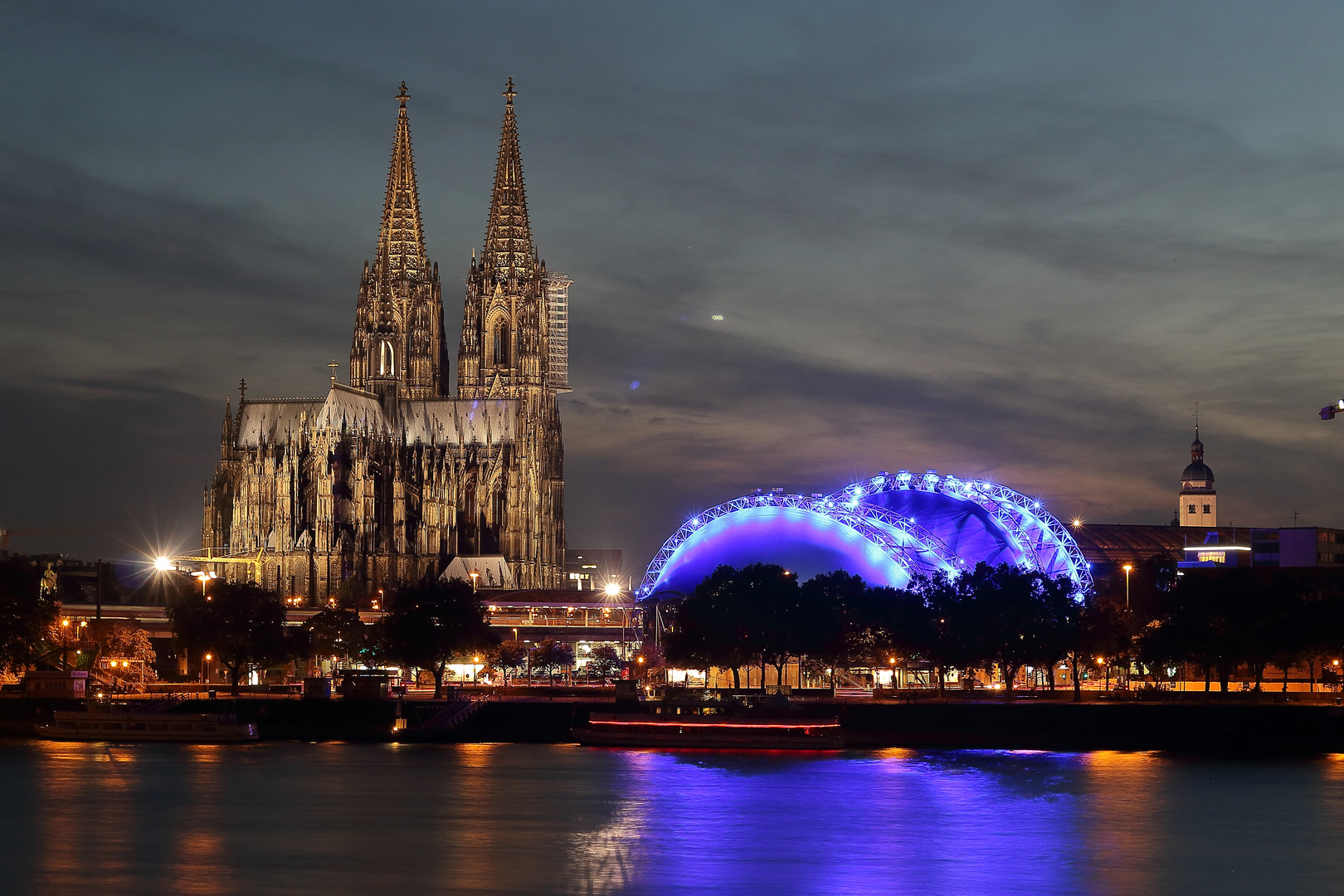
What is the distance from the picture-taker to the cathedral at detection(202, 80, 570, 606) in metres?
185

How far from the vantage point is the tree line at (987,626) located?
11862cm

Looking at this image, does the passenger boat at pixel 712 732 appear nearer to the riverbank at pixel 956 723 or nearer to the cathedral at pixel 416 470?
the riverbank at pixel 956 723

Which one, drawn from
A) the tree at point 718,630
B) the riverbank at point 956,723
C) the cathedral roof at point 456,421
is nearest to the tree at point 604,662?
the tree at point 718,630

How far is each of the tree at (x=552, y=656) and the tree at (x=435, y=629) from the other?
14291mm

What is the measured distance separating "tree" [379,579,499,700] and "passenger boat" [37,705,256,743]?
65.3ft

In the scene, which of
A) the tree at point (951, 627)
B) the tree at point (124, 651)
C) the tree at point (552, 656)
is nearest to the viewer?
the tree at point (951, 627)

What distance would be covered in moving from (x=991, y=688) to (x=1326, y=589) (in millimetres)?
44601

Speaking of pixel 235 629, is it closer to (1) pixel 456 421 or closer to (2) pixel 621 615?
(2) pixel 621 615

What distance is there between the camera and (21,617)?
124375mm

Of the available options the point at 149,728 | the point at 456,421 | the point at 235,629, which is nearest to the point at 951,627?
the point at 149,728

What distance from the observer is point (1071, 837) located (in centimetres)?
6838

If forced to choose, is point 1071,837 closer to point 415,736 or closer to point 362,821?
point 362,821

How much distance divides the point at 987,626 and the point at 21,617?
6474cm

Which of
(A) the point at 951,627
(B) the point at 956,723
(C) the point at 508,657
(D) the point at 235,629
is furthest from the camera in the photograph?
(C) the point at 508,657
